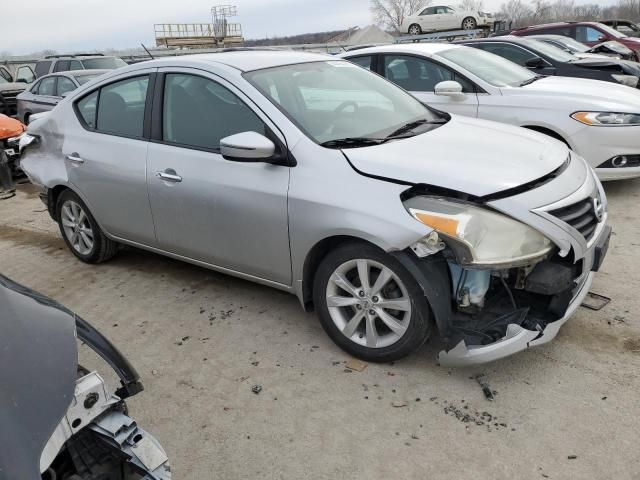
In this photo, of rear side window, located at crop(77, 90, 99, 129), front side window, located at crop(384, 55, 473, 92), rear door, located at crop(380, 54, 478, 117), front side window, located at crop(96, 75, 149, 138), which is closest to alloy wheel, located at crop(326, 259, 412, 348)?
front side window, located at crop(96, 75, 149, 138)

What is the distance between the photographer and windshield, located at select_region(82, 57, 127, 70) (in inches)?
533

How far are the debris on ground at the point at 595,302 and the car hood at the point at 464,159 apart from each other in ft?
3.25

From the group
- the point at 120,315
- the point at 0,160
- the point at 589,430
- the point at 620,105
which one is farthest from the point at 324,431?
the point at 0,160

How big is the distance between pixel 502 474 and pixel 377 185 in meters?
1.49

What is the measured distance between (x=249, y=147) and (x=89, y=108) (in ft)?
6.99

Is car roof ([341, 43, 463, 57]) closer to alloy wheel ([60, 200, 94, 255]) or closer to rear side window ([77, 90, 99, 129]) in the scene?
rear side window ([77, 90, 99, 129])

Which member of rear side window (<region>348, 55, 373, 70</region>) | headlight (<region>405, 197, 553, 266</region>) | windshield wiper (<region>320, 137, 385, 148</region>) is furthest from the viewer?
rear side window (<region>348, 55, 373, 70</region>)

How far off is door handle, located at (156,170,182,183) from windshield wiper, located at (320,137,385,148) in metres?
1.10

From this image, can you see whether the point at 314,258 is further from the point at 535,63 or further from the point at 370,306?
the point at 535,63

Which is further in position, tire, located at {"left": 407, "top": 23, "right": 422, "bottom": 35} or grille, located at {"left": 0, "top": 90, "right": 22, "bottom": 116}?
tire, located at {"left": 407, "top": 23, "right": 422, "bottom": 35}

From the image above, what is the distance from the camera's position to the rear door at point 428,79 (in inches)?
239

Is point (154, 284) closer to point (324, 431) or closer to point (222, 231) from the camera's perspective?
point (222, 231)

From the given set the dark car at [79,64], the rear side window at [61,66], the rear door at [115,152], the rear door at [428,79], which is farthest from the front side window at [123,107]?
the rear side window at [61,66]

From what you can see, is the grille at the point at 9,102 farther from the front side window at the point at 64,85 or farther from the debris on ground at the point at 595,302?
the debris on ground at the point at 595,302
